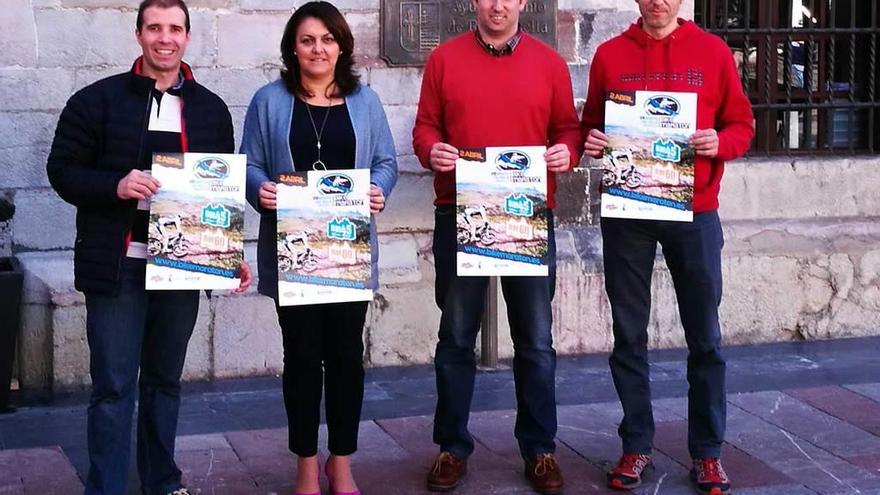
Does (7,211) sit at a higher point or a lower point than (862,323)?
higher

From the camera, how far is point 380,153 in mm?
5375

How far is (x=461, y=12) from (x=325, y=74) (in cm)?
261

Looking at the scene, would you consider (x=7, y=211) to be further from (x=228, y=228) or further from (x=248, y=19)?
(x=228, y=228)

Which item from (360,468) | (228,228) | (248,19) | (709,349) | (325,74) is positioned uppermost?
(248,19)

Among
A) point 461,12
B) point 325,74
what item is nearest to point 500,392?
point 461,12

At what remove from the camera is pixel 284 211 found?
5125 millimetres

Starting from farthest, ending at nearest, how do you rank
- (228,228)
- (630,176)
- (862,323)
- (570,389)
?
(862,323) → (570,389) → (630,176) → (228,228)

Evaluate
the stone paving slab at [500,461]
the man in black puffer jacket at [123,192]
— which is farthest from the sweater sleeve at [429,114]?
the stone paving slab at [500,461]

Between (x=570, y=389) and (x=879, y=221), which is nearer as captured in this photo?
(x=570, y=389)

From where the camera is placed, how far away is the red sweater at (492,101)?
5.51 m

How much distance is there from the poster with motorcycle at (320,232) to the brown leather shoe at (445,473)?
0.90 metres

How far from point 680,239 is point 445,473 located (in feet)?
4.31

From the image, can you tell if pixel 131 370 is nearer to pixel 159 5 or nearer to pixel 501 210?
pixel 159 5

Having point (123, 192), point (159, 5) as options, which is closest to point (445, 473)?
point (123, 192)
